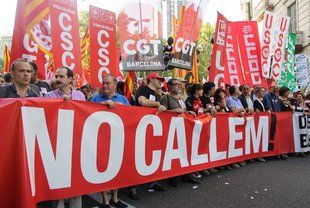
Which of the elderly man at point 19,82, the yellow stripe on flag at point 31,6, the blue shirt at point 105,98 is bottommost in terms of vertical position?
the blue shirt at point 105,98

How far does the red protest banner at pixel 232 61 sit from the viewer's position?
1016 cm

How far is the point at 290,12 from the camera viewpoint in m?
27.8

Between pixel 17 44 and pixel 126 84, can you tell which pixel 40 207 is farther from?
pixel 126 84

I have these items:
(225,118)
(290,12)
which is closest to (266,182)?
(225,118)

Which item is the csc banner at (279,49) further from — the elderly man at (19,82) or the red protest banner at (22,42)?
the elderly man at (19,82)

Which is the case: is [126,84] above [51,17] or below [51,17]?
below

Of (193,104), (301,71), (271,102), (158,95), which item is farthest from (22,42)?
(301,71)

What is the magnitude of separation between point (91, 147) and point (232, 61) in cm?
623

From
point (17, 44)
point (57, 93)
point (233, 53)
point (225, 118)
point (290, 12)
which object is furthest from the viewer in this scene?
point (290, 12)

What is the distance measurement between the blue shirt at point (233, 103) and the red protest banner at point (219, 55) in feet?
1.16

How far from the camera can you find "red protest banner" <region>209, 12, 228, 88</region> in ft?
29.6

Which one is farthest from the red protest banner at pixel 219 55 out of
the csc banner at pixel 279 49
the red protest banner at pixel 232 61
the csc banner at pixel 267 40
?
the csc banner at pixel 279 49

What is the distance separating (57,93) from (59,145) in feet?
2.59

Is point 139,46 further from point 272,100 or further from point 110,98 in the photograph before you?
point 272,100
